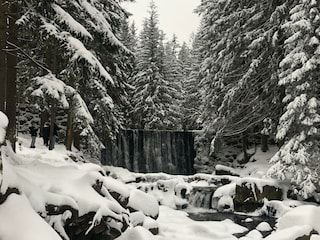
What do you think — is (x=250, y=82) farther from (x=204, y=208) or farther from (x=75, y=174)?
(x=75, y=174)

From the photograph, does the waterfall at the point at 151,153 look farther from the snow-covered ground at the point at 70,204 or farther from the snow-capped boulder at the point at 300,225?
the snow-capped boulder at the point at 300,225

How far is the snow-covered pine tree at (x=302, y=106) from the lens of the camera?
1409 cm

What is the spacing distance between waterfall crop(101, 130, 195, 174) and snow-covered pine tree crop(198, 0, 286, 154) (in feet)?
13.9

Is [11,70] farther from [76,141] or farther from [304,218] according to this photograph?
[76,141]

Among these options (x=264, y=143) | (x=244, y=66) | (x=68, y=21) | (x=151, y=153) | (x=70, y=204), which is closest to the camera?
(x=70, y=204)

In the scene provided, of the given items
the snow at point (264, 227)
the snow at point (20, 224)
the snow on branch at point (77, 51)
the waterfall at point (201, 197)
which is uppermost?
the snow on branch at point (77, 51)

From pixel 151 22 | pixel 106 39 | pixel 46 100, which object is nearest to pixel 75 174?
pixel 46 100

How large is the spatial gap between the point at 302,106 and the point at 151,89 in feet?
61.4

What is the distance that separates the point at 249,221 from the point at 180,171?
1270 centimetres

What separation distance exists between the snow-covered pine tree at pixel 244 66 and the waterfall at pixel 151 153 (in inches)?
167

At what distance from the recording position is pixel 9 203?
479 centimetres

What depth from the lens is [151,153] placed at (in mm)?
25984

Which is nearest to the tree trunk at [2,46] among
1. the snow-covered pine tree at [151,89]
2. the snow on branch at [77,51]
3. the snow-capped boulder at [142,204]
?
the snow on branch at [77,51]

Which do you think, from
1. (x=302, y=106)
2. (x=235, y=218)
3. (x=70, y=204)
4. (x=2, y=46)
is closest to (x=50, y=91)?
(x=2, y=46)
